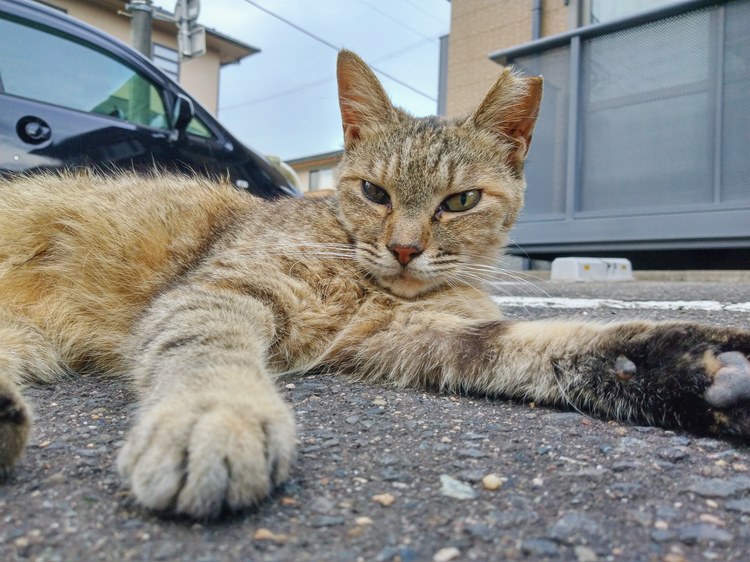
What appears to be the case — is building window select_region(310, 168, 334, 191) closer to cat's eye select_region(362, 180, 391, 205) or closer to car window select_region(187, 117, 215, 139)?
car window select_region(187, 117, 215, 139)

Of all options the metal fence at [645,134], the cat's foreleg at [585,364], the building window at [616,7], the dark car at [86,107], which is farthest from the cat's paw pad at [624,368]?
the building window at [616,7]

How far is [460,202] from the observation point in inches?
94.3

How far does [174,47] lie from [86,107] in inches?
536

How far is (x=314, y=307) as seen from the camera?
2.10m

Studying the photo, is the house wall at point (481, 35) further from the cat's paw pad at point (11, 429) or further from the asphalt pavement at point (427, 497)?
the cat's paw pad at point (11, 429)

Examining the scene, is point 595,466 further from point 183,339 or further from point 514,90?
point 514,90

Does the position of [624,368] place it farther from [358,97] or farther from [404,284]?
[358,97]

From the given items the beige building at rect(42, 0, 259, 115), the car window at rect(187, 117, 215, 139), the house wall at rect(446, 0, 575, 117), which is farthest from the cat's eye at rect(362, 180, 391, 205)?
the beige building at rect(42, 0, 259, 115)

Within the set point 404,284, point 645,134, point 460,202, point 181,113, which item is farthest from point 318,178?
point 404,284

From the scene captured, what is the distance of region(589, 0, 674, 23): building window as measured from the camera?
287 inches

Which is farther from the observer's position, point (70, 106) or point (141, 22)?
point (141, 22)

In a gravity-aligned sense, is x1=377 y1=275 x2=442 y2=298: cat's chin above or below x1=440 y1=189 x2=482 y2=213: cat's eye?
below

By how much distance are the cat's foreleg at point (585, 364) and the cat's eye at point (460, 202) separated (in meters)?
0.51

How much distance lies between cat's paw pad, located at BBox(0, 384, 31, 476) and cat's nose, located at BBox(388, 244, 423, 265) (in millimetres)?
1333
